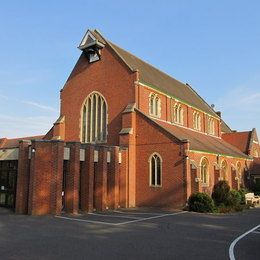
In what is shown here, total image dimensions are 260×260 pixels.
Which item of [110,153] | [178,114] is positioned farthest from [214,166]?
[110,153]

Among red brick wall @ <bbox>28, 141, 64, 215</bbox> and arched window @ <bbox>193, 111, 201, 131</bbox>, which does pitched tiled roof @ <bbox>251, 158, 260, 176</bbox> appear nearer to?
arched window @ <bbox>193, 111, 201, 131</bbox>

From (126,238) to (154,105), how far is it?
19712 mm

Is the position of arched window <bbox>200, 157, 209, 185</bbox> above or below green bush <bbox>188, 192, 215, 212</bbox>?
above

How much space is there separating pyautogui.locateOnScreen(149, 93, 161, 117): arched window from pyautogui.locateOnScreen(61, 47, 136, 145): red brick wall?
9.51 ft

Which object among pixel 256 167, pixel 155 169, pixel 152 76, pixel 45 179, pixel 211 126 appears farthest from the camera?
pixel 211 126

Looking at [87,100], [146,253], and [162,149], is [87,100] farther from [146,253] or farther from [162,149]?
[146,253]

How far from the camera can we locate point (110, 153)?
2555 centimetres

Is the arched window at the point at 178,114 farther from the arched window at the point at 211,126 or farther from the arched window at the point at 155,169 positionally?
the arched window at the point at 155,169

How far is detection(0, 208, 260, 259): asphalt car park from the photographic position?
34.6 feet

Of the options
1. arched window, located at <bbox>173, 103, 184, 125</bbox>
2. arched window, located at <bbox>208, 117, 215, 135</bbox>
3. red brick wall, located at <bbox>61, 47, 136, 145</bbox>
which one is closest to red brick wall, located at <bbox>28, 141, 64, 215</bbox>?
red brick wall, located at <bbox>61, 47, 136, 145</bbox>

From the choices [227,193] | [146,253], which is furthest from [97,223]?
[227,193]

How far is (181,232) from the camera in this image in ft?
49.1

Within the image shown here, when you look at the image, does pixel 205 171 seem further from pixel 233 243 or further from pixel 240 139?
pixel 240 139

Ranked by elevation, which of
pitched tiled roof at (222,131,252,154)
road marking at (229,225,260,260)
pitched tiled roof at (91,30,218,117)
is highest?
pitched tiled roof at (91,30,218,117)
